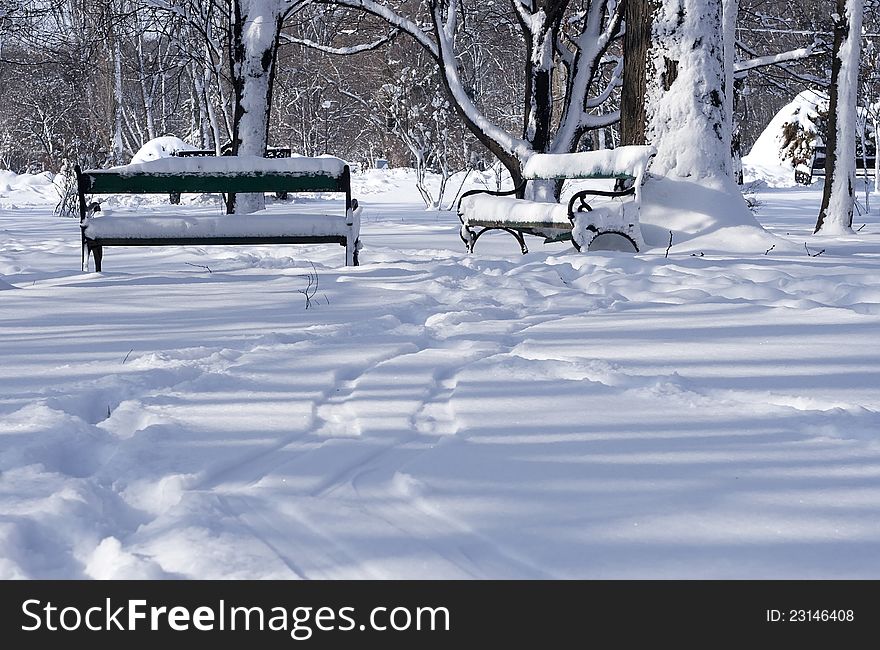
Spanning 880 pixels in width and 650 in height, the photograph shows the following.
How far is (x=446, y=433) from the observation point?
2.35m

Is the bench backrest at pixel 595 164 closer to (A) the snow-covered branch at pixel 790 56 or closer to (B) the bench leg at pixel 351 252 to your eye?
(B) the bench leg at pixel 351 252

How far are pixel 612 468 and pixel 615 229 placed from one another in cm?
471

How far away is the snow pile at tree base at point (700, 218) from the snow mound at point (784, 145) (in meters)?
19.3

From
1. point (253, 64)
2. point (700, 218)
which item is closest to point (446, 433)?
point (700, 218)

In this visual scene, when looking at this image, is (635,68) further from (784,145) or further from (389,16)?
(784,145)

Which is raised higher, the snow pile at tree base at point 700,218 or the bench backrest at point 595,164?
the bench backrest at point 595,164

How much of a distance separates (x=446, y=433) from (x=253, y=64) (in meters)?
7.56

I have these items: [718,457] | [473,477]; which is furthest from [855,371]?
[473,477]

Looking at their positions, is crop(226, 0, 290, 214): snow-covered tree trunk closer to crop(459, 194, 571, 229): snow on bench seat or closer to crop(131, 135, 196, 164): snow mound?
crop(459, 194, 571, 229): snow on bench seat

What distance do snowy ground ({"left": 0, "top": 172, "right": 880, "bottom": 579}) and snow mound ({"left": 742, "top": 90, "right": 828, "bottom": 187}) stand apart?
2309cm

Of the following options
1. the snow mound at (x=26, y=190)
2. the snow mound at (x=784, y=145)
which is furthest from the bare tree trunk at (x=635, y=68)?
the snow mound at (x=784, y=145)

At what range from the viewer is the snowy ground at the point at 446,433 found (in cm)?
164

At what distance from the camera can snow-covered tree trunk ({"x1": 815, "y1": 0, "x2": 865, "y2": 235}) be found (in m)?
9.18

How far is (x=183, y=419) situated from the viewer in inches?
96.3
